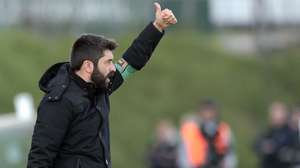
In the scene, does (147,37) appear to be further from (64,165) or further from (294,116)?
(294,116)

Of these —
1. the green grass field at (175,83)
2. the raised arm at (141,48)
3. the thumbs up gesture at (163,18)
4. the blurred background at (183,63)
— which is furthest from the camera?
the green grass field at (175,83)

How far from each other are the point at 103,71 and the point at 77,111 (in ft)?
1.00

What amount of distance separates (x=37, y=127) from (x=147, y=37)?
1.01 meters

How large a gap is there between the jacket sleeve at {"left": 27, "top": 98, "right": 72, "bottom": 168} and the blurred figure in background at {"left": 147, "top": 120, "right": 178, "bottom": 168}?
8920mm

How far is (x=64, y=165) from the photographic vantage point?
655cm

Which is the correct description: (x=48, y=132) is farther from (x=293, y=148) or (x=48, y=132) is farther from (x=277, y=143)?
(x=293, y=148)

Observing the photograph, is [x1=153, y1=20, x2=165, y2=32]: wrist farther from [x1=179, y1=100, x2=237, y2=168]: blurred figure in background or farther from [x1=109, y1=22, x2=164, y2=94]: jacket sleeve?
[x1=179, y1=100, x2=237, y2=168]: blurred figure in background

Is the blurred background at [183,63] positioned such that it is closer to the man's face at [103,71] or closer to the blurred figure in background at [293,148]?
the blurred figure in background at [293,148]

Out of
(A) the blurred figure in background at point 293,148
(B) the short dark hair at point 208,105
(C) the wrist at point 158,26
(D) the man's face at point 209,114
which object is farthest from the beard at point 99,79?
(A) the blurred figure in background at point 293,148

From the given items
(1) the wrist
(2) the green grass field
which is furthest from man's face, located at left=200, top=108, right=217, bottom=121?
(1) the wrist

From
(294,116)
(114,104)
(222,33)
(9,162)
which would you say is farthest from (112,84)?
(222,33)

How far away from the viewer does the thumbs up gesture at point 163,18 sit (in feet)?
22.6

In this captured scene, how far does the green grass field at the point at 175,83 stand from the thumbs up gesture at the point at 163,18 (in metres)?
10.9

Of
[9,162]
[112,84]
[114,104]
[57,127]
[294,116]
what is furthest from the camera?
[114,104]
